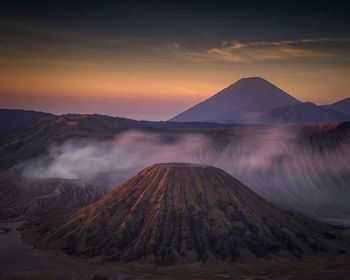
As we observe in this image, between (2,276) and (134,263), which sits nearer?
(2,276)

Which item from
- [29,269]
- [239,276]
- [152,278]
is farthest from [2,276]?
[239,276]

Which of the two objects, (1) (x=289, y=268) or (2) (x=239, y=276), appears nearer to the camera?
(2) (x=239, y=276)

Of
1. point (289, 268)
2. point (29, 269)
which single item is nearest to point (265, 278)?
point (289, 268)

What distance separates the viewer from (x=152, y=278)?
176 metres

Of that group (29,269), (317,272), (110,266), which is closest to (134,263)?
(110,266)

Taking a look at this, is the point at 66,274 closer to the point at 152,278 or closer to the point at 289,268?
the point at 152,278

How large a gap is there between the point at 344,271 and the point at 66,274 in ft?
326

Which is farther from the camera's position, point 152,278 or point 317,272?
point 317,272

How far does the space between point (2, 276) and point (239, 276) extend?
82272 mm

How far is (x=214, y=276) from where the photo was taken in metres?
182

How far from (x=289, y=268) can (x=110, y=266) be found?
6759 cm

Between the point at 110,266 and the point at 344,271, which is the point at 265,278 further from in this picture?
the point at 110,266

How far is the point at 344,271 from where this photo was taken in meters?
186

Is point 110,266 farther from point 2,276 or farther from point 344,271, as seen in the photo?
point 344,271
